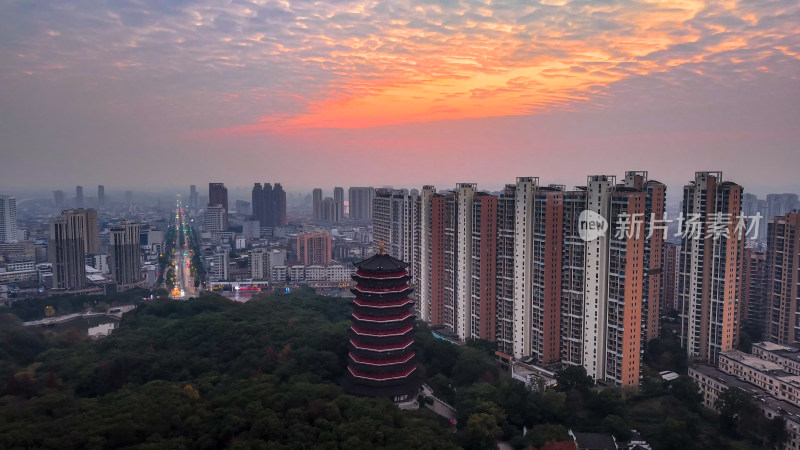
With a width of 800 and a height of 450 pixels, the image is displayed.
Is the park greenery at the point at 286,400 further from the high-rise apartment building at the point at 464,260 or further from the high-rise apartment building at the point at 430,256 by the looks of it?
the high-rise apartment building at the point at 430,256

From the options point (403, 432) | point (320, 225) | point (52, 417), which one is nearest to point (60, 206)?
point (320, 225)

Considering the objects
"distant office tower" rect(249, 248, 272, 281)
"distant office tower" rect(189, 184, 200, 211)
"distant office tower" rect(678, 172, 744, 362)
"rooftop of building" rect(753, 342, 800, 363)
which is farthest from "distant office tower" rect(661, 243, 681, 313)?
"distant office tower" rect(189, 184, 200, 211)

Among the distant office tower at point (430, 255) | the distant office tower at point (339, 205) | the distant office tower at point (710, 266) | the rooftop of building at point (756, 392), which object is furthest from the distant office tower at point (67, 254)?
the distant office tower at point (339, 205)

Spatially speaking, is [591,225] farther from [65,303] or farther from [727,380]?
[65,303]

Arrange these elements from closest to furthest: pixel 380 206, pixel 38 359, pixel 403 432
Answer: pixel 403 432 → pixel 38 359 → pixel 380 206

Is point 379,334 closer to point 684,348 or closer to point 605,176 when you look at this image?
point 605,176

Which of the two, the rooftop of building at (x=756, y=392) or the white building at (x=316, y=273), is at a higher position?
the rooftop of building at (x=756, y=392)
